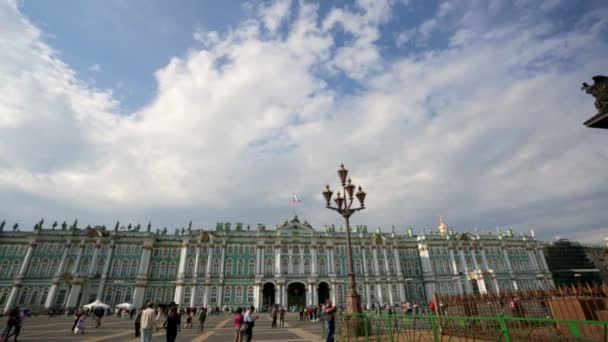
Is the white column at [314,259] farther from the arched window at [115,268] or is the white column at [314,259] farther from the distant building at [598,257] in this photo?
the distant building at [598,257]

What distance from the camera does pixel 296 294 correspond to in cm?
5319

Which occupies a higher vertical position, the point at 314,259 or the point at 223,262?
the point at 314,259

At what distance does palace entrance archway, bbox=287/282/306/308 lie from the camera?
52.5 m

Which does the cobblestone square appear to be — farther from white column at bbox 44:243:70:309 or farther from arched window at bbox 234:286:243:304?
white column at bbox 44:243:70:309

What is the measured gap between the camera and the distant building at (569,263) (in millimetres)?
70500

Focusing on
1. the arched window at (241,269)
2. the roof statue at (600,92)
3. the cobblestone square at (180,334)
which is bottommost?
the cobblestone square at (180,334)

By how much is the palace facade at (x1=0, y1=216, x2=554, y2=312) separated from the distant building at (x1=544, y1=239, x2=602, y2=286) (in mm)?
20180

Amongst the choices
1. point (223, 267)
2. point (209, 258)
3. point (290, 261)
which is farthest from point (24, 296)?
point (290, 261)

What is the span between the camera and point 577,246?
2923 inches

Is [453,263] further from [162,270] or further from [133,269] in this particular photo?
[133,269]

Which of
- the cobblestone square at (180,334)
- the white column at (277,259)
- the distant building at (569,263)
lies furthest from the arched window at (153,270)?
the distant building at (569,263)

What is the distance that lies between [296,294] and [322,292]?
186 inches

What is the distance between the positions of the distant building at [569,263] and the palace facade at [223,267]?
2018 centimetres

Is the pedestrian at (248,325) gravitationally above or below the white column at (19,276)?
below
